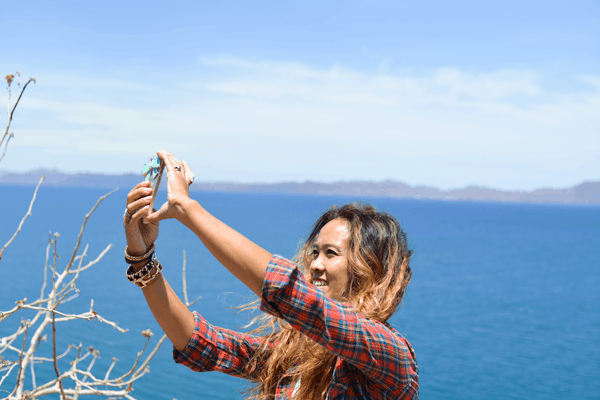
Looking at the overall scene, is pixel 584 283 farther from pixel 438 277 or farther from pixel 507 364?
pixel 507 364

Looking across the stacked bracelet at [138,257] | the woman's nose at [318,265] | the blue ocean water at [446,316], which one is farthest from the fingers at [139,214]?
the blue ocean water at [446,316]

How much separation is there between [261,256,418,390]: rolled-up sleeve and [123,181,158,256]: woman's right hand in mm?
595

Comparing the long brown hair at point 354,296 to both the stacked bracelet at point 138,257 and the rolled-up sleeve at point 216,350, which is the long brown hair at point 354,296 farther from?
the stacked bracelet at point 138,257

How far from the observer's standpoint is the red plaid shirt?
135 centimetres

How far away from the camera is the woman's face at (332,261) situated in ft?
7.05

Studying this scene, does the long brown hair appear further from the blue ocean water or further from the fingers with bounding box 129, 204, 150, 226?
the fingers with bounding box 129, 204, 150, 226

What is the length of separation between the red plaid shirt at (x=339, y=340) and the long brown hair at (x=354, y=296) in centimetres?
11

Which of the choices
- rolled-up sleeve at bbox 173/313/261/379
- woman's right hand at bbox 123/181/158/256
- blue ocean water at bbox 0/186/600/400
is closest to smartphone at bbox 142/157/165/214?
woman's right hand at bbox 123/181/158/256

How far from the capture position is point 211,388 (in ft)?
59.5

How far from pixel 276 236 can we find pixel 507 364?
4593 centimetres

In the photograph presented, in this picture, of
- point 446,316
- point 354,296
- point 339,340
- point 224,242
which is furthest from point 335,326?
point 446,316

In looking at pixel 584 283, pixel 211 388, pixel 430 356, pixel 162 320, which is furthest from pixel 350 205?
pixel 584 283

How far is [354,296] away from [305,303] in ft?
2.44

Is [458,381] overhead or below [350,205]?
below
